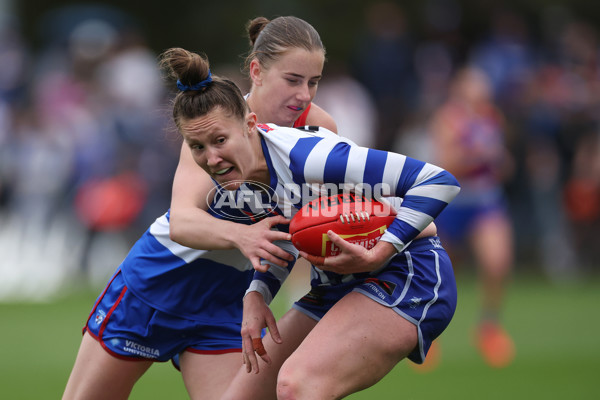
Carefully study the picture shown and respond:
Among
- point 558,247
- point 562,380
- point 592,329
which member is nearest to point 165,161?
point 558,247

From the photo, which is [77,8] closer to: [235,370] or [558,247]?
[558,247]

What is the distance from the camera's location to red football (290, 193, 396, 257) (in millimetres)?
3650

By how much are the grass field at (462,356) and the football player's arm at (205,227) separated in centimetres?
270

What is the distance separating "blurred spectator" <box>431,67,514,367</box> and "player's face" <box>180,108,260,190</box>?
14.1 ft

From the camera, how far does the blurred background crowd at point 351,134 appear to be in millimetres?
12266

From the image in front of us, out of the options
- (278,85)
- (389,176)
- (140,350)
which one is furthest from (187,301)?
(389,176)

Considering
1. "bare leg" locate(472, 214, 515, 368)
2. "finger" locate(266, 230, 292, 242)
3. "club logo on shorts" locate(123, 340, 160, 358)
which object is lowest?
"bare leg" locate(472, 214, 515, 368)

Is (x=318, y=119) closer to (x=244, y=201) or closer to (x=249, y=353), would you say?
(x=244, y=201)

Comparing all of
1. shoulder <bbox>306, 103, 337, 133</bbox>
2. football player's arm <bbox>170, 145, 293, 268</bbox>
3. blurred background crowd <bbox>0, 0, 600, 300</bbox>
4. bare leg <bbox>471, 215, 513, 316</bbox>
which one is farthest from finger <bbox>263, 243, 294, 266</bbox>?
blurred background crowd <bbox>0, 0, 600, 300</bbox>

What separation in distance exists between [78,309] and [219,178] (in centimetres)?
686

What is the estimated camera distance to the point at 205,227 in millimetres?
3943

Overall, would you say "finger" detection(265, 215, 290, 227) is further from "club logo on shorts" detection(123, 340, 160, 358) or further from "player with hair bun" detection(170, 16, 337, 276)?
"club logo on shorts" detection(123, 340, 160, 358)

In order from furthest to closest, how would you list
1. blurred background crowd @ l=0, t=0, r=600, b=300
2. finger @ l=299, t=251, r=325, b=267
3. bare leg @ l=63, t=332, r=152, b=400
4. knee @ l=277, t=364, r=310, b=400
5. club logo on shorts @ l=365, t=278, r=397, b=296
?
blurred background crowd @ l=0, t=0, r=600, b=300, bare leg @ l=63, t=332, r=152, b=400, club logo on shorts @ l=365, t=278, r=397, b=296, finger @ l=299, t=251, r=325, b=267, knee @ l=277, t=364, r=310, b=400

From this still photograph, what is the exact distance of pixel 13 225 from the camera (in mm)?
12633
